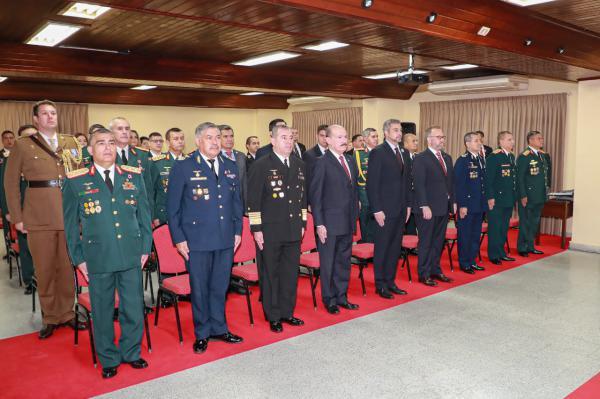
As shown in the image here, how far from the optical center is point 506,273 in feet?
20.1

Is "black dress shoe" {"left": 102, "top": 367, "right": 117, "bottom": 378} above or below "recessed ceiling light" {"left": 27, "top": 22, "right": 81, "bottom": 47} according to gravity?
below

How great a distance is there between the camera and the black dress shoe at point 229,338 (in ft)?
13.0

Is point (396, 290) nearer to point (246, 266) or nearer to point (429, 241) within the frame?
point (429, 241)

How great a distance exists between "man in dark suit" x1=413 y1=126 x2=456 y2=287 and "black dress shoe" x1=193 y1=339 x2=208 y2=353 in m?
2.70

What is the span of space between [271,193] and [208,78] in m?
4.06

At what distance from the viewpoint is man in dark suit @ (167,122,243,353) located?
368 centimetres

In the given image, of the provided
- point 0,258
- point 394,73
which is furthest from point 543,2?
point 0,258

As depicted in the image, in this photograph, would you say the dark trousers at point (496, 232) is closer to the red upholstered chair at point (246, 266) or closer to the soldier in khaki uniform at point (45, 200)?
the red upholstered chair at point (246, 266)

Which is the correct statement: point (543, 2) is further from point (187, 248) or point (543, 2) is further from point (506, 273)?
point (187, 248)

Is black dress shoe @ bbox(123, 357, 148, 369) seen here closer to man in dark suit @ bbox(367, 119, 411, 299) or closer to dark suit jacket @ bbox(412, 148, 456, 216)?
man in dark suit @ bbox(367, 119, 411, 299)

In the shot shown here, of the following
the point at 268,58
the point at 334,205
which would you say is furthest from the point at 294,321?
the point at 268,58

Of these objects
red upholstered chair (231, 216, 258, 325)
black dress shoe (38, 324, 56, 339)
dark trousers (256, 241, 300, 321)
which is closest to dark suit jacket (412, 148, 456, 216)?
dark trousers (256, 241, 300, 321)

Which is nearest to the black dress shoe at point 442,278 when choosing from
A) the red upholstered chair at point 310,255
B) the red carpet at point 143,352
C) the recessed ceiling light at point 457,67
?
the red carpet at point 143,352

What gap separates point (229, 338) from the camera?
3.96 m
